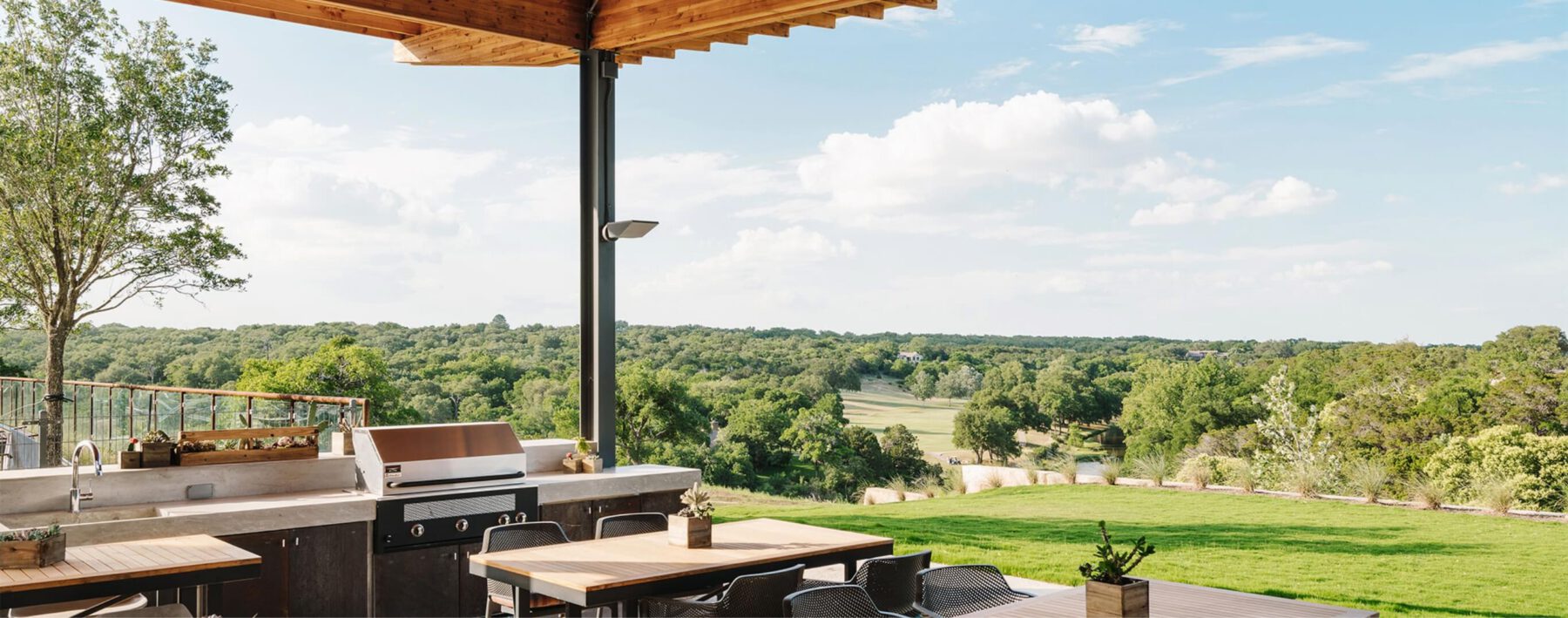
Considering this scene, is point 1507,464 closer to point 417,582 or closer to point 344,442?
point 417,582

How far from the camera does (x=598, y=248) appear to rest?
654cm

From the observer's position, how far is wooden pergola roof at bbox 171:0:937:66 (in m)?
5.62

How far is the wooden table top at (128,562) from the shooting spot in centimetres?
342

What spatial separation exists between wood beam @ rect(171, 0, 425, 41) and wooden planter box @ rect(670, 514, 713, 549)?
10.1 feet

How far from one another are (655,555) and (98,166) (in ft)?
43.8

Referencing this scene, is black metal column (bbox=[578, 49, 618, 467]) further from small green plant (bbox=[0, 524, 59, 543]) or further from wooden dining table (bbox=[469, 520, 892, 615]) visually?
small green plant (bbox=[0, 524, 59, 543])

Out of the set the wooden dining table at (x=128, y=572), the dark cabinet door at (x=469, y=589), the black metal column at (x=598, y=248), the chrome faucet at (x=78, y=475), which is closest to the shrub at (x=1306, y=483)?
the black metal column at (x=598, y=248)

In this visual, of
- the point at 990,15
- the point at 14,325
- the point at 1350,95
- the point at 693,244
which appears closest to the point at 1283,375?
the point at 1350,95

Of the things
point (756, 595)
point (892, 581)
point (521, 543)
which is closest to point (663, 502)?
point (521, 543)

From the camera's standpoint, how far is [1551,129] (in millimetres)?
16578

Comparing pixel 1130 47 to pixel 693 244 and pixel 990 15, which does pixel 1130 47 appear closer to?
pixel 990 15

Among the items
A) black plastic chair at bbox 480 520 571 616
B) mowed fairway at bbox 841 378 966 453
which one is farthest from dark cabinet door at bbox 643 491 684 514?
mowed fairway at bbox 841 378 966 453

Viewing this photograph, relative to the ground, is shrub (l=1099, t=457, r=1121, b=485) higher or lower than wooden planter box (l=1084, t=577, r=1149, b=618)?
lower

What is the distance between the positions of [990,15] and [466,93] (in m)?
10.7
